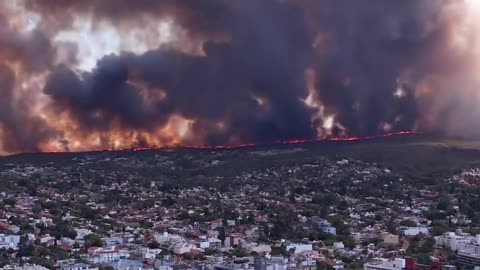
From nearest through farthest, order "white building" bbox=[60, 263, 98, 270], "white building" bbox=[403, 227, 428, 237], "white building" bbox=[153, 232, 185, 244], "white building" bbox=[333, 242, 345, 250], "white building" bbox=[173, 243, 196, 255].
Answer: "white building" bbox=[60, 263, 98, 270], "white building" bbox=[173, 243, 196, 255], "white building" bbox=[153, 232, 185, 244], "white building" bbox=[333, 242, 345, 250], "white building" bbox=[403, 227, 428, 237]

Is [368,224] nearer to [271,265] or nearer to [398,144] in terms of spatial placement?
[271,265]

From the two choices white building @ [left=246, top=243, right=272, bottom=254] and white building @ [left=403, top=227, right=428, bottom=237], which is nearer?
white building @ [left=246, top=243, right=272, bottom=254]

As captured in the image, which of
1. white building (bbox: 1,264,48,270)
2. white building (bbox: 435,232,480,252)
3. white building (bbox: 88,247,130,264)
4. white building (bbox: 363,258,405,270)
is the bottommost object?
white building (bbox: 1,264,48,270)

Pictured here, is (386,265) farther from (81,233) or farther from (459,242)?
(81,233)

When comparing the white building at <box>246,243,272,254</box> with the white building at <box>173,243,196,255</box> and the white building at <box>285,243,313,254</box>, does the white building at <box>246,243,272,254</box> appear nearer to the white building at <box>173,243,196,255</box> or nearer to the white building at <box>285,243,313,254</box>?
the white building at <box>285,243,313,254</box>

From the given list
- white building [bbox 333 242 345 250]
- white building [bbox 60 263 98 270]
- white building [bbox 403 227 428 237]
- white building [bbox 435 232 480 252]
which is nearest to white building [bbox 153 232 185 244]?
white building [bbox 333 242 345 250]

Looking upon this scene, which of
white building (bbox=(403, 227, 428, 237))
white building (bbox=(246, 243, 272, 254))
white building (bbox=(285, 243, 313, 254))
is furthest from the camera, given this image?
white building (bbox=(403, 227, 428, 237))

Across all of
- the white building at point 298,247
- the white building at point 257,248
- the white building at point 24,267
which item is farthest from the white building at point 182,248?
the white building at point 24,267

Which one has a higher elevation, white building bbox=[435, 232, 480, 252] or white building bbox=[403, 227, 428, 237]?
white building bbox=[403, 227, 428, 237]

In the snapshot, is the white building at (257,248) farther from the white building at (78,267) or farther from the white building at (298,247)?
the white building at (78,267)
